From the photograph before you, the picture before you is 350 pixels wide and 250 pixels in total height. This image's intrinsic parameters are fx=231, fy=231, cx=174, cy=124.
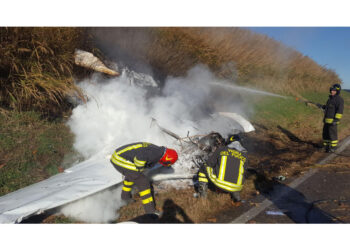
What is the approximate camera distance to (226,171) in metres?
3.58

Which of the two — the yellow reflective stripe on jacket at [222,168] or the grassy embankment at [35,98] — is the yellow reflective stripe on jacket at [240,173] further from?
the grassy embankment at [35,98]

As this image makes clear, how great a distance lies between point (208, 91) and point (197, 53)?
166cm

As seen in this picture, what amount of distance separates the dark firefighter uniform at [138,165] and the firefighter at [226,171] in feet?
2.71

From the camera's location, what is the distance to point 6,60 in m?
4.67

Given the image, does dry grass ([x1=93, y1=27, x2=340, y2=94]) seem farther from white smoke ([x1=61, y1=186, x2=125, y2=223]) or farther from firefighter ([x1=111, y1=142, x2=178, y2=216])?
white smoke ([x1=61, y1=186, x2=125, y2=223])

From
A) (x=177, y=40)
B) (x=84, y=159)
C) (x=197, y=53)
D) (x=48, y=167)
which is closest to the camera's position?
(x=48, y=167)

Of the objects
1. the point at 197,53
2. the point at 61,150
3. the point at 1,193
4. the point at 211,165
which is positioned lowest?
the point at 1,193

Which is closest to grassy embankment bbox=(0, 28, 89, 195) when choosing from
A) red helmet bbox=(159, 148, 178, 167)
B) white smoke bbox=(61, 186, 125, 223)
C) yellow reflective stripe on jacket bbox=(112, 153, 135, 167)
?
white smoke bbox=(61, 186, 125, 223)

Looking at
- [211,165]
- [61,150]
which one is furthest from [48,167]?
[211,165]

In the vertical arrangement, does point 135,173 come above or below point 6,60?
below

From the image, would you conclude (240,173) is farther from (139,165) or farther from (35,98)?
(35,98)

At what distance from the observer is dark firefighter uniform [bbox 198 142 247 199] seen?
11.7 feet

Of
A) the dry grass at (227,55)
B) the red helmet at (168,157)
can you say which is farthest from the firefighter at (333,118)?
the red helmet at (168,157)

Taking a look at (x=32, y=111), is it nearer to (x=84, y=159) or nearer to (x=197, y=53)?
(x=84, y=159)
